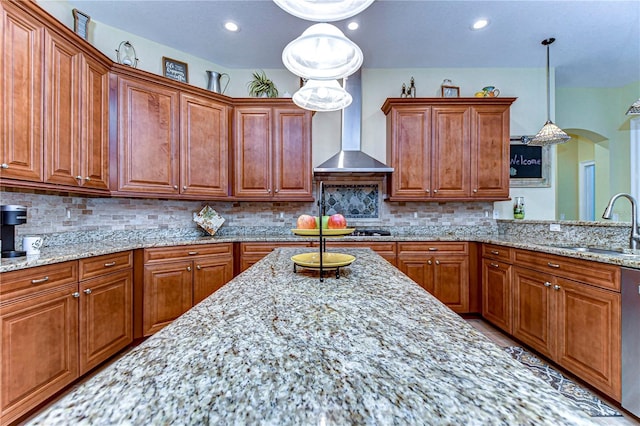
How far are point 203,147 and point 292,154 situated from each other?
3.22ft

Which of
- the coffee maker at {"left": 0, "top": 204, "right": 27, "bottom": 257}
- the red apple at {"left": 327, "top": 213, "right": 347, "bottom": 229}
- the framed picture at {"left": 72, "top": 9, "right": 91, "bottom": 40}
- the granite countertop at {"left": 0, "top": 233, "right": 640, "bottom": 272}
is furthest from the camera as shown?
the framed picture at {"left": 72, "top": 9, "right": 91, "bottom": 40}

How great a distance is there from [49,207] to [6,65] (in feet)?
3.66

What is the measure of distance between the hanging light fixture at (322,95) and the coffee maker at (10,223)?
6.12 feet

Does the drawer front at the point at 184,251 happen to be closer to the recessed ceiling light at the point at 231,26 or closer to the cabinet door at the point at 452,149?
the recessed ceiling light at the point at 231,26

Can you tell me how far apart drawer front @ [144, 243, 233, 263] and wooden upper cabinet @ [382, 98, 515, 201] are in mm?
2205

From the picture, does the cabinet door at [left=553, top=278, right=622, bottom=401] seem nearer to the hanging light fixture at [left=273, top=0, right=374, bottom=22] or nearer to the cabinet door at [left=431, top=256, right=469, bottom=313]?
the cabinet door at [left=431, top=256, right=469, bottom=313]

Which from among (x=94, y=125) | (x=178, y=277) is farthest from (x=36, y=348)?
(x=94, y=125)

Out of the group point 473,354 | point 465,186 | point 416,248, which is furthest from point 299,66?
point 465,186

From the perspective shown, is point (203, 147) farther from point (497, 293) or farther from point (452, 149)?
point (497, 293)

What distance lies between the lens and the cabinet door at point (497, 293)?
2.55 m

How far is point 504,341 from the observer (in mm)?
2527

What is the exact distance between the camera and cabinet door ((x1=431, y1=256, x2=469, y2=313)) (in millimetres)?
3004

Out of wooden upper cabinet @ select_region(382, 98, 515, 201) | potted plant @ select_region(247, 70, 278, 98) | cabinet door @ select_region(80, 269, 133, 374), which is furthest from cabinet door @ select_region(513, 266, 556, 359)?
cabinet door @ select_region(80, 269, 133, 374)

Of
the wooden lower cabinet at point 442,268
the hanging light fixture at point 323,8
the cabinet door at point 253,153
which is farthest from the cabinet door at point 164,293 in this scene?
the hanging light fixture at point 323,8
